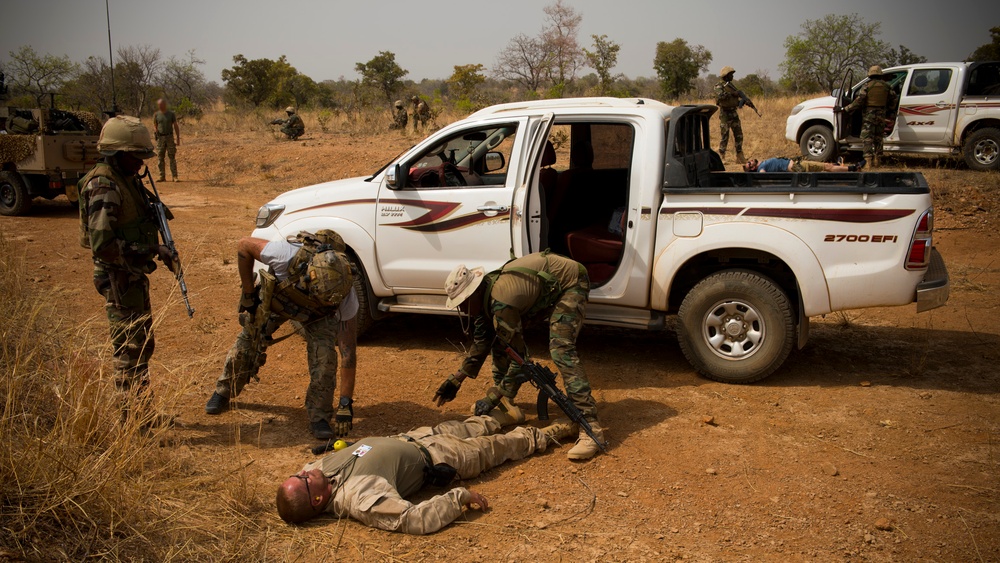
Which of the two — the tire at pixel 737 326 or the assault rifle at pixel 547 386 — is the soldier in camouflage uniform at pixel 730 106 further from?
the assault rifle at pixel 547 386

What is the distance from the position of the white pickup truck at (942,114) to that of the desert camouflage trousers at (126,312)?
11290mm

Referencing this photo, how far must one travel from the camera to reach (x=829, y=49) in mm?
31750

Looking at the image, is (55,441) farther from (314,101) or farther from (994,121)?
(314,101)

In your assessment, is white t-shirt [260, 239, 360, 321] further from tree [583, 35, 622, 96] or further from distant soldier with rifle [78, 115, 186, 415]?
tree [583, 35, 622, 96]

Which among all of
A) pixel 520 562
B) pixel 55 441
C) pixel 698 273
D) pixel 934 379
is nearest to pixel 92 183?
pixel 55 441

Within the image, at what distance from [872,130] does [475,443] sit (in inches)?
427

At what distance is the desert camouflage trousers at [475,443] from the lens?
13.7 feet

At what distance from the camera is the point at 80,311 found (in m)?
7.34

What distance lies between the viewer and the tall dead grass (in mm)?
3078

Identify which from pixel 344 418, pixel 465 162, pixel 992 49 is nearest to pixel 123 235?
pixel 344 418

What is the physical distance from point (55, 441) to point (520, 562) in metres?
2.08

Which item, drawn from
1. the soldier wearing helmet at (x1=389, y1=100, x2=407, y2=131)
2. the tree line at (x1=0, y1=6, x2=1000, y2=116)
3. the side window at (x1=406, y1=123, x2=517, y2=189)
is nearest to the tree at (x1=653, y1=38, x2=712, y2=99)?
the tree line at (x1=0, y1=6, x2=1000, y2=116)

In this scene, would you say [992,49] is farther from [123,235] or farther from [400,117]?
[123,235]

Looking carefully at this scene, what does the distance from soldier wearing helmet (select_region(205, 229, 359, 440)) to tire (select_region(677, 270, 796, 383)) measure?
244 cm
